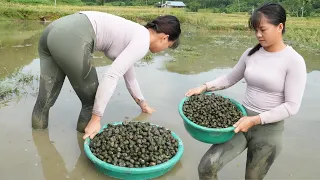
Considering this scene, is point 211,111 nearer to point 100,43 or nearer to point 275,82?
point 275,82

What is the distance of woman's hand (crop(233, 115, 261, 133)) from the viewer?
8.14 ft

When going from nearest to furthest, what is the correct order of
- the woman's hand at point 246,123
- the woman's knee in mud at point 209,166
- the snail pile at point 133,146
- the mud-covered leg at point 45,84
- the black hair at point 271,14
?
the black hair at point 271,14 → the woman's hand at point 246,123 → the woman's knee in mud at point 209,166 → the snail pile at point 133,146 → the mud-covered leg at point 45,84

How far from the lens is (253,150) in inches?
104

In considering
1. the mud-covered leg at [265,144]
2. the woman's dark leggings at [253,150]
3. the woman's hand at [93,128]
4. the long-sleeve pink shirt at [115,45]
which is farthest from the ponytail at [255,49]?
the woman's hand at [93,128]

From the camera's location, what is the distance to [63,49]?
328 centimetres

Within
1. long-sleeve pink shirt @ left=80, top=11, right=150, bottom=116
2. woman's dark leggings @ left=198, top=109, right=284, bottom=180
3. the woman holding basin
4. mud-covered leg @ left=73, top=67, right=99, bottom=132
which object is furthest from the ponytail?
mud-covered leg @ left=73, top=67, right=99, bottom=132

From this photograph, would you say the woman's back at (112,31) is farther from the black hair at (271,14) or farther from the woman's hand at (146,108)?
the woman's hand at (146,108)

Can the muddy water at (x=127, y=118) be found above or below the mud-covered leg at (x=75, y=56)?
below

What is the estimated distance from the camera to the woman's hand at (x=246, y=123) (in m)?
2.48

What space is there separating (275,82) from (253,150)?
604 millimetres

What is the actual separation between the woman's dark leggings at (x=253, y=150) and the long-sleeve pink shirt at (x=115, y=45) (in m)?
1.10

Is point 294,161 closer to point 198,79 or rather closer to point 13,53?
point 198,79

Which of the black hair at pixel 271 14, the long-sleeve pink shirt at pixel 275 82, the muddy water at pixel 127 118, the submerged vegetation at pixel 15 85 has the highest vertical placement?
the black hair at pixel 271 14

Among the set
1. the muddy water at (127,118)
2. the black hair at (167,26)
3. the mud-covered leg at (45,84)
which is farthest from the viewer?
the mud-covered leg at (45,84)
